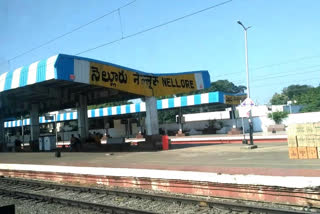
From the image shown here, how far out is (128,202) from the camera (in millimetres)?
10273

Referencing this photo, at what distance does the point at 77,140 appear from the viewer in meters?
30.2

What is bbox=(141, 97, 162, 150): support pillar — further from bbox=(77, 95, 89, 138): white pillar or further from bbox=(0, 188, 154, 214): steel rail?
A: bbox=(0, 188, 154, 214): steel rail

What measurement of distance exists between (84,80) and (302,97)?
3288 inches

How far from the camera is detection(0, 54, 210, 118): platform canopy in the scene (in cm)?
2031

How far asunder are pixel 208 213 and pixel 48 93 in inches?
824

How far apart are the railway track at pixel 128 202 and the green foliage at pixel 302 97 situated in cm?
6923

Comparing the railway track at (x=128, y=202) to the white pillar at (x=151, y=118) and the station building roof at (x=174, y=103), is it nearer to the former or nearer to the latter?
the white pillar at (x=151, y=118)

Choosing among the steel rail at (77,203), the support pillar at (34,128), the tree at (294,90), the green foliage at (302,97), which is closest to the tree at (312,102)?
the green foliage at (302,97)

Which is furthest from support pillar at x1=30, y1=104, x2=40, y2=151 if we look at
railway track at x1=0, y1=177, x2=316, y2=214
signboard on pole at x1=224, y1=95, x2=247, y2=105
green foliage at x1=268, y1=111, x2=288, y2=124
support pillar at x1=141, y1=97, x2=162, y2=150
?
green foliage at x1=268, y1=111, x2=288, y2=124

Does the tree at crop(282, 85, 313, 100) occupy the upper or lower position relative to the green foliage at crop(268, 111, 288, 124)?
upper

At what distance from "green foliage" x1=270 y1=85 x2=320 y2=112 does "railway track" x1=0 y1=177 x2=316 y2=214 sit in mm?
69227

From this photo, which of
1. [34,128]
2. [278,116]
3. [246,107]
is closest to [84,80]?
[246,107]

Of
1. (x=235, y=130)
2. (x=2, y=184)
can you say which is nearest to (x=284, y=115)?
(x=235, y=130)

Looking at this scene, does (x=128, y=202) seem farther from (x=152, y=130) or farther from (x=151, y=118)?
(x=151, y=118)
